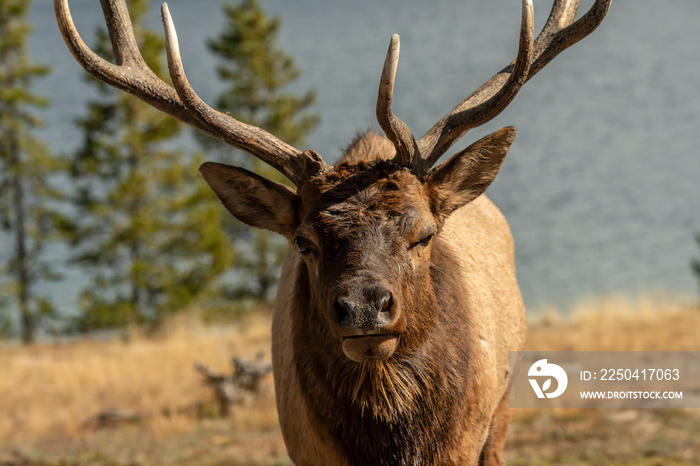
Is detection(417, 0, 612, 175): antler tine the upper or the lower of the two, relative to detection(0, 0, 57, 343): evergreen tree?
lower

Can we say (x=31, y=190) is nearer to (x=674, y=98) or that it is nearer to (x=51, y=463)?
(x=51, y=463)

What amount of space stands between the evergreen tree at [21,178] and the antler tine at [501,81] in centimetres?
2360

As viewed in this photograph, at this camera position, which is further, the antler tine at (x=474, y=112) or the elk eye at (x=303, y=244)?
the antler tine at (x=474, y=112)

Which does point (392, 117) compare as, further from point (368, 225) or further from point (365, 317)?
point (365, 317)

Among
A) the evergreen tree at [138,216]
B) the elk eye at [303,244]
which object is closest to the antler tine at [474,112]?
the elk eye at [303,244]

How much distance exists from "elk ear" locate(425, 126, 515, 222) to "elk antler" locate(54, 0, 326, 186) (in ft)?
2.33

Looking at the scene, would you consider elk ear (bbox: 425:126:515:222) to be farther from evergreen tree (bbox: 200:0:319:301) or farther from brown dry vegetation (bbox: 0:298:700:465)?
evergreen tree (bbox: 200:0:319:301)

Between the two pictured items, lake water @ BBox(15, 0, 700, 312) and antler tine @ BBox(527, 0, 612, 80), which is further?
lake water @ BBox(15, 0, 700, 312)

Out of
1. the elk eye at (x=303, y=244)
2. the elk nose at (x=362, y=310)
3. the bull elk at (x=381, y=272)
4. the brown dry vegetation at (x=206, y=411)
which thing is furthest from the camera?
the brown dry vegetation at (x=206, y=411)

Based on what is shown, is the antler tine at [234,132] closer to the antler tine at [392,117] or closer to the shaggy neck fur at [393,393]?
the antler tine at [392,117]

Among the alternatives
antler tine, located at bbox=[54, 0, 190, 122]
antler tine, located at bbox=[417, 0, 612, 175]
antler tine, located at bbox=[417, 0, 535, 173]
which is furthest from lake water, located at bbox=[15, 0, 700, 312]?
antler tine, located at bbox=[54, 0, 190, 122]

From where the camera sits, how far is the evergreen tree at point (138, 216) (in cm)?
2400

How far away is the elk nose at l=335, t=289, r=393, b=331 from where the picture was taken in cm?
367

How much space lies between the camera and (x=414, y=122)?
4659 cm
